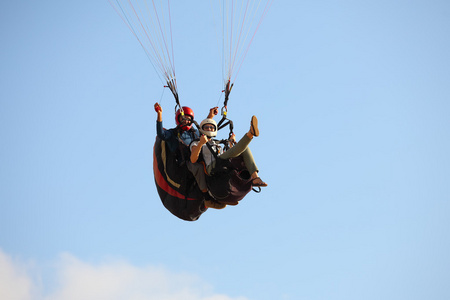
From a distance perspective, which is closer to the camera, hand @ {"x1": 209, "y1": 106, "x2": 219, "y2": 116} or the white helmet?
the white helmet

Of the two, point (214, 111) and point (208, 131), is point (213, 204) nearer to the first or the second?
point (208, 131)

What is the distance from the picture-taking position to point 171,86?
995 centimetres

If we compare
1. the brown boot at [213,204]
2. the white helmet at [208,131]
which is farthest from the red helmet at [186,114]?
the brown boot at [213,204]

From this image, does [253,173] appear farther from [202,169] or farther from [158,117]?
[158,117]

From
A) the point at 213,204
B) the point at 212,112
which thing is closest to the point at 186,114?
the point at 212,112

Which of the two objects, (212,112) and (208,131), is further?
(212,112)

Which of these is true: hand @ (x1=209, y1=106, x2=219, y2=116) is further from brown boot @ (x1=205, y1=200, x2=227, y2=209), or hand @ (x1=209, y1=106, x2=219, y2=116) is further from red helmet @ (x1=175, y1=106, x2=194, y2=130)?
brown boot @ (x1=205, y1=200, x2=227, y2=209)

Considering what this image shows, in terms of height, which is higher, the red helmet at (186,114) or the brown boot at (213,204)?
the red helmet at (186,114)

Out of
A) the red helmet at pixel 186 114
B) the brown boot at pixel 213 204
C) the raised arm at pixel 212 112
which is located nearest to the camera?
the brown boot at pixel 213 204

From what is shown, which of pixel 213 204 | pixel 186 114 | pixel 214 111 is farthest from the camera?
pixel 214 111

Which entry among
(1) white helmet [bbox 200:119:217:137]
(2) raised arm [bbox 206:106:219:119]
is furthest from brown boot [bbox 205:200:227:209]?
(2) raised arm [bbox 206:106:219:119]

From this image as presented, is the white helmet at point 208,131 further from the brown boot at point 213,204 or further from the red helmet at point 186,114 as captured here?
the brown boot at point 213,204

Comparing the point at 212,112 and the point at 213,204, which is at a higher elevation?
the point at 212,112

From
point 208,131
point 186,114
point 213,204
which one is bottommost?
point 213,204
